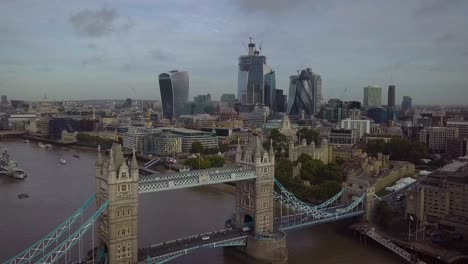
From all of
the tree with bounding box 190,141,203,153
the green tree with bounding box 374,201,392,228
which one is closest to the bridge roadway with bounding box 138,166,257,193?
the green tree with bounding box 374,201,392,228

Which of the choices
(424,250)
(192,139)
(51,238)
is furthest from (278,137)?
(51,238)

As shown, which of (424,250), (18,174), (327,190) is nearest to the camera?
(424,250)

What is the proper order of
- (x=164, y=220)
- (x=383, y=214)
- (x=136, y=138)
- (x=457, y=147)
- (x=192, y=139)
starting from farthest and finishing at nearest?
(x=136, y=138) → (x=192, y=139) → (x=457, y=147) → (x=164, y=220) → (x=383, y=214)

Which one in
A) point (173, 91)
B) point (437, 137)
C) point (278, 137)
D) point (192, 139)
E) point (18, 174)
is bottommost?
point (18, 174)

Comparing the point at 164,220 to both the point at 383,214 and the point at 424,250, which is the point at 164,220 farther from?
the point at 424,250

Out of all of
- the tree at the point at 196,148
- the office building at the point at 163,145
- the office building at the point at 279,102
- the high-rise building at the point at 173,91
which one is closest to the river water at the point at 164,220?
the office building at the point at 163,145

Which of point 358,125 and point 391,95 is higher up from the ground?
point 391,95

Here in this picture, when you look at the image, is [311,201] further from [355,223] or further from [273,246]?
[273,246]

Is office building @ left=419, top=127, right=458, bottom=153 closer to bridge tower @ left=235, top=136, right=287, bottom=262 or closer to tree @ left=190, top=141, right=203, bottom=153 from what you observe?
tree @ left=190, top=141, right=203, bottom=153
